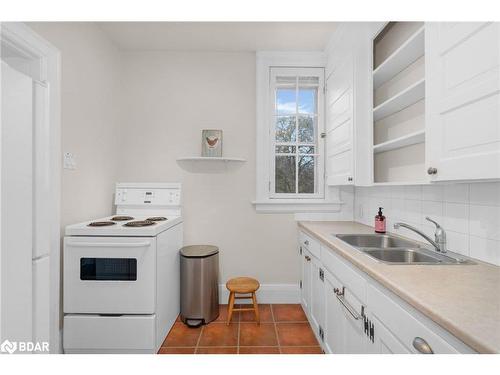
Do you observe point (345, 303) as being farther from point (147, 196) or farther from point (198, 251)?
point (147, 196)

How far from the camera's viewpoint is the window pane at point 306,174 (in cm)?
275

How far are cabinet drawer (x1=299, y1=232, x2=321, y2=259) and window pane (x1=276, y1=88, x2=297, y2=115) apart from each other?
4.31 ft

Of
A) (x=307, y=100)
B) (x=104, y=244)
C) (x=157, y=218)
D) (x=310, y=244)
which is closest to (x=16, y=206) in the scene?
(x=104, y=244)

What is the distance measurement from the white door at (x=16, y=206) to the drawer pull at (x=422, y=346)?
1.55 m

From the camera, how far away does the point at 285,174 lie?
2.74 meters

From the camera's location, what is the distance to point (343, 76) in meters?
2.14

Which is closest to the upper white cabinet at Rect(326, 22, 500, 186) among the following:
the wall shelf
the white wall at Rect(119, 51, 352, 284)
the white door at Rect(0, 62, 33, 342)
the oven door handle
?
the white wall at Rect(119, 51, 352, 284)

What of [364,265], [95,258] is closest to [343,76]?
[364,265]

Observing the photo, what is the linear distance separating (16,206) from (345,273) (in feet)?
5.26

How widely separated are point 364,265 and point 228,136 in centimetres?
194

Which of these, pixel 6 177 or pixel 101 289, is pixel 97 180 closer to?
pixel 101 289

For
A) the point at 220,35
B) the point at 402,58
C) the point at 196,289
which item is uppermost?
the point at 220,35

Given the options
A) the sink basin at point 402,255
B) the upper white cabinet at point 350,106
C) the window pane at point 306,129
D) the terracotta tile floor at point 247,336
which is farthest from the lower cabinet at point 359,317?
the window pane at point 306,129
